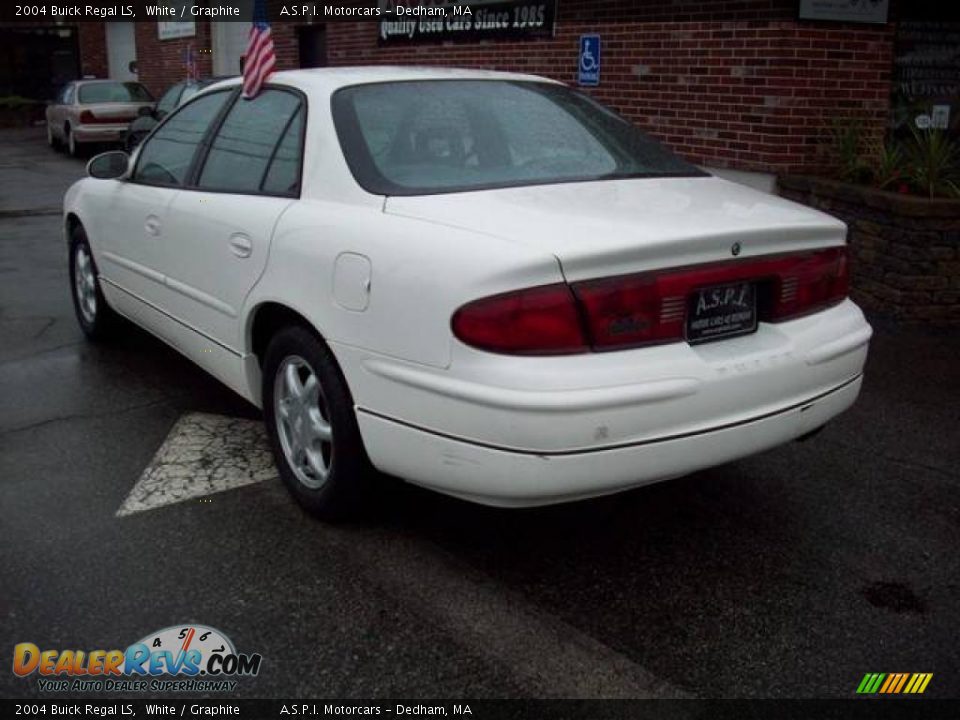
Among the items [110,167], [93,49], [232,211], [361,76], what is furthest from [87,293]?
[93,49]

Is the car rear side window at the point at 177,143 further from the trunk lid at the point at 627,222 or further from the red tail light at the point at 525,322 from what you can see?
the red tail light at the point at 525,322

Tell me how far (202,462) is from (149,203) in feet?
4.28

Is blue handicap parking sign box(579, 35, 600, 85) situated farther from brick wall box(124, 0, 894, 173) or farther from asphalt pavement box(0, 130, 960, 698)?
asphalt pavement box(0, 130, 960, 698)

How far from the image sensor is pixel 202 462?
13.4ft

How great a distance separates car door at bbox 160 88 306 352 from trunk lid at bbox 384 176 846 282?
73 cm

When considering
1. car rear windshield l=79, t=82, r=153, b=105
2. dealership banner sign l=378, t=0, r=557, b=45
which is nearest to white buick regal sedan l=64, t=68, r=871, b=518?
dealership banner sign l=378, t=0, r=557, b=45

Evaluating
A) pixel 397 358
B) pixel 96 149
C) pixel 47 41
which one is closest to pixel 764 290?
Answer: pixel 397 358

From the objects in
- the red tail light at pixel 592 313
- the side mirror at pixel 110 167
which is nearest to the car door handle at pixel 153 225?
the side mirror at pixel 110 167

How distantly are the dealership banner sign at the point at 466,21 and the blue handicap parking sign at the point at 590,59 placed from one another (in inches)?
22.5

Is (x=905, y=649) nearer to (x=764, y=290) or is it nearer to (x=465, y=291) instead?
(x=764, y=290)

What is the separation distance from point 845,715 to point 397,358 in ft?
4.99

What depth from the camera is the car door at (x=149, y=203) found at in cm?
445
